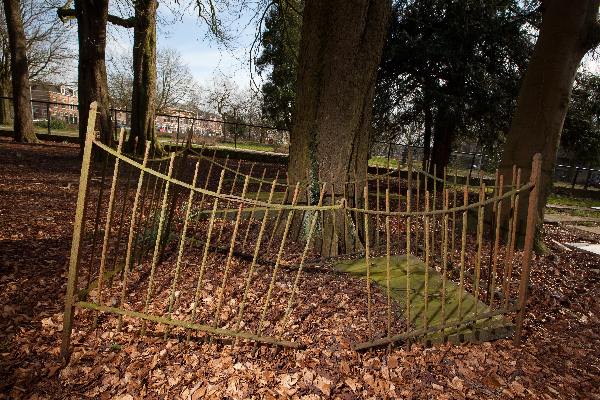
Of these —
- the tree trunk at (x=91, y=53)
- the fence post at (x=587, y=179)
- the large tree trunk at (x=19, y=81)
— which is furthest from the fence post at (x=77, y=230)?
the fence post at (x=587, y=179)

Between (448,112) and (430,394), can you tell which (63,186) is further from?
(448,112)

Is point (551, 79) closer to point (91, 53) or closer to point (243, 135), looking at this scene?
point (91, 53)

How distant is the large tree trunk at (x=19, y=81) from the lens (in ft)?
45.3

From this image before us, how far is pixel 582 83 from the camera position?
12.0 metres

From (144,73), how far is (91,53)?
6.82ft

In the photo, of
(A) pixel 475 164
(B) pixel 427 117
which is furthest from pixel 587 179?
(B) pixel 427 117

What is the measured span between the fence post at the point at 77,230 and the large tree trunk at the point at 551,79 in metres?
5.74

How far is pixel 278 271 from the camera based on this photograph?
405 centimetres

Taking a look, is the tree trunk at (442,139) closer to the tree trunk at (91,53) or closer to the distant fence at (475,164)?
the distant fence at (475,164)

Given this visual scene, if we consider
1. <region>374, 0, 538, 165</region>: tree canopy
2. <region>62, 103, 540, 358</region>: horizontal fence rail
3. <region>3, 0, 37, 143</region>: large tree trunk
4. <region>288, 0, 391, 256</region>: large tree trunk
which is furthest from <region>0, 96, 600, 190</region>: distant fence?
<region>62, 103, 540, 358</region>: horizontal fence rail

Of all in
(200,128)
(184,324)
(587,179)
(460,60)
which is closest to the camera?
(184,324)

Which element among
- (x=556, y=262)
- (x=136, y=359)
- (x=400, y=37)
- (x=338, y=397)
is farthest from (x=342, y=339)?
(x=400, y=37)

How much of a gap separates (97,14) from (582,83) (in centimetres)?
1482

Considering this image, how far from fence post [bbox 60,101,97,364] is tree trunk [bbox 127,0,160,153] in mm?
9641
